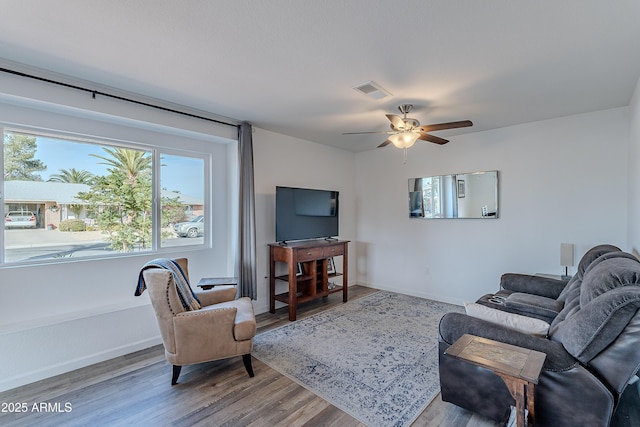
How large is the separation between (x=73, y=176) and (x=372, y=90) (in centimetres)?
306

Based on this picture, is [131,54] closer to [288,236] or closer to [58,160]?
[58,160]

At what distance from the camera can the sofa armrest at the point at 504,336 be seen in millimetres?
1552

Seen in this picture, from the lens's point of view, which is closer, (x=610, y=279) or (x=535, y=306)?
(x=610, y=279)

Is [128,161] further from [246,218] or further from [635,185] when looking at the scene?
[635,185]

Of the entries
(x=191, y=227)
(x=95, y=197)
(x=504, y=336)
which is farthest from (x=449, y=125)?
(x=95, y=197)

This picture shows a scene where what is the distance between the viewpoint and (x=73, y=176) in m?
2.91

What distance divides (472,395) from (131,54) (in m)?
3.37

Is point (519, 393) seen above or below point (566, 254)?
below

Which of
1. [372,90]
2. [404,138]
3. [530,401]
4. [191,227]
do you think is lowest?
[530,401]

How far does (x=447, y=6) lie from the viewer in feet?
5.41

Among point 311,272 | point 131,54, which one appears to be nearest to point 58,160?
point 131,54

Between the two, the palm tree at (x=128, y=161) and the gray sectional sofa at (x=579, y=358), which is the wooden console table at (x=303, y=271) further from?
the gray sectional sofa at (x=579, y=358)

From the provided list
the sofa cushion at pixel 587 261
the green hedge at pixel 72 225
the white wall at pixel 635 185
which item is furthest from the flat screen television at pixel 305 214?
the white wall at pixel 635 185

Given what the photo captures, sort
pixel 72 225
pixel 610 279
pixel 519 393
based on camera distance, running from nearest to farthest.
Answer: pixel 519 393 → pixel 610 279 → pixel 72 225
